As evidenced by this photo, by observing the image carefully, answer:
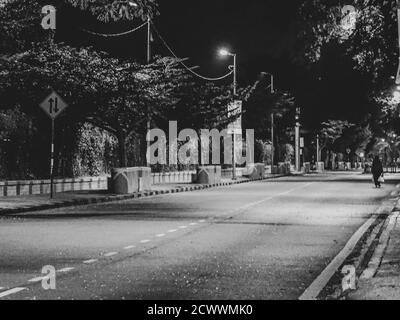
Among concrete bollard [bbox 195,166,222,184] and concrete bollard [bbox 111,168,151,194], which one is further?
concrete bollard [bbox 195,166,222,184]

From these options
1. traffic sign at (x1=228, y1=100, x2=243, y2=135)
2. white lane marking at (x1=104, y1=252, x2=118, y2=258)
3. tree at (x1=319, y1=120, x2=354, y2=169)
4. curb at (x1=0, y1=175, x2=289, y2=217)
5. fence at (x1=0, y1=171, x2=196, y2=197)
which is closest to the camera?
white lane marking at (x1=104, y1=252, x2=118, y2=258)

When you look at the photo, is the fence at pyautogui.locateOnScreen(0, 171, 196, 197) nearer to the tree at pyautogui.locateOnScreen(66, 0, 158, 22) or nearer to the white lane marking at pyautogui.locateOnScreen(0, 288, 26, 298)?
the tree at pyautogui.locateOnScreen(66, 0, 158, 22)

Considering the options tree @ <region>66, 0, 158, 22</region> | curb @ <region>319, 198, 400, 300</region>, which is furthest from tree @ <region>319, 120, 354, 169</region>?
tree @ <region>66, 0, 158, 22</region>

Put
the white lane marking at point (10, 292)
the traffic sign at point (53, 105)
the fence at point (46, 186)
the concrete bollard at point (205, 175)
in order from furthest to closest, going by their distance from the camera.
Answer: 1. the concrete bollard at point (205, 175)
2. the fence at point (46, 186)
3. the traffic sign at point (53, 105)
4. the white lane marking at point (10, 292)

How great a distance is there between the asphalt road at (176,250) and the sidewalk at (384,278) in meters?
0.79

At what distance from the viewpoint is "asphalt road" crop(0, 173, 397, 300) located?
30.3 ft

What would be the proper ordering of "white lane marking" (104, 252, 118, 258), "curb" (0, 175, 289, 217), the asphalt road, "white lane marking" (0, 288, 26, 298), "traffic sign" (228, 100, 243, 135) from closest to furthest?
1. "white lane marking" (0, 288, 26, 298)
2. the asphalt road
3. "white lane marking" (104, 252, 118, 258)
4. "curb" (0, 175, 289, 217)
5. "traffic sign" (228, 100, 243, 135)

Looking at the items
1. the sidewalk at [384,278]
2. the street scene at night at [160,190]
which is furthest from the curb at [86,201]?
the sidewalk at [384,278]

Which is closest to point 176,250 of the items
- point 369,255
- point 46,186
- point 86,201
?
point 369,255

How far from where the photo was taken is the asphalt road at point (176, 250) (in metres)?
9.23

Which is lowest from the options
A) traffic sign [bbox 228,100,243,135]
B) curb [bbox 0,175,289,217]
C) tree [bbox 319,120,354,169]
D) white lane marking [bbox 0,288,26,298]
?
white lane marking [bbox 0,288,26,298]

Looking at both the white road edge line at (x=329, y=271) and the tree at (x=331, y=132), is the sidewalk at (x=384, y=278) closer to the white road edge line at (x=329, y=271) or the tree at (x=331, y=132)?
the white road edge line at (x=329, y=271)

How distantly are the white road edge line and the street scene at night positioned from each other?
0.04m
